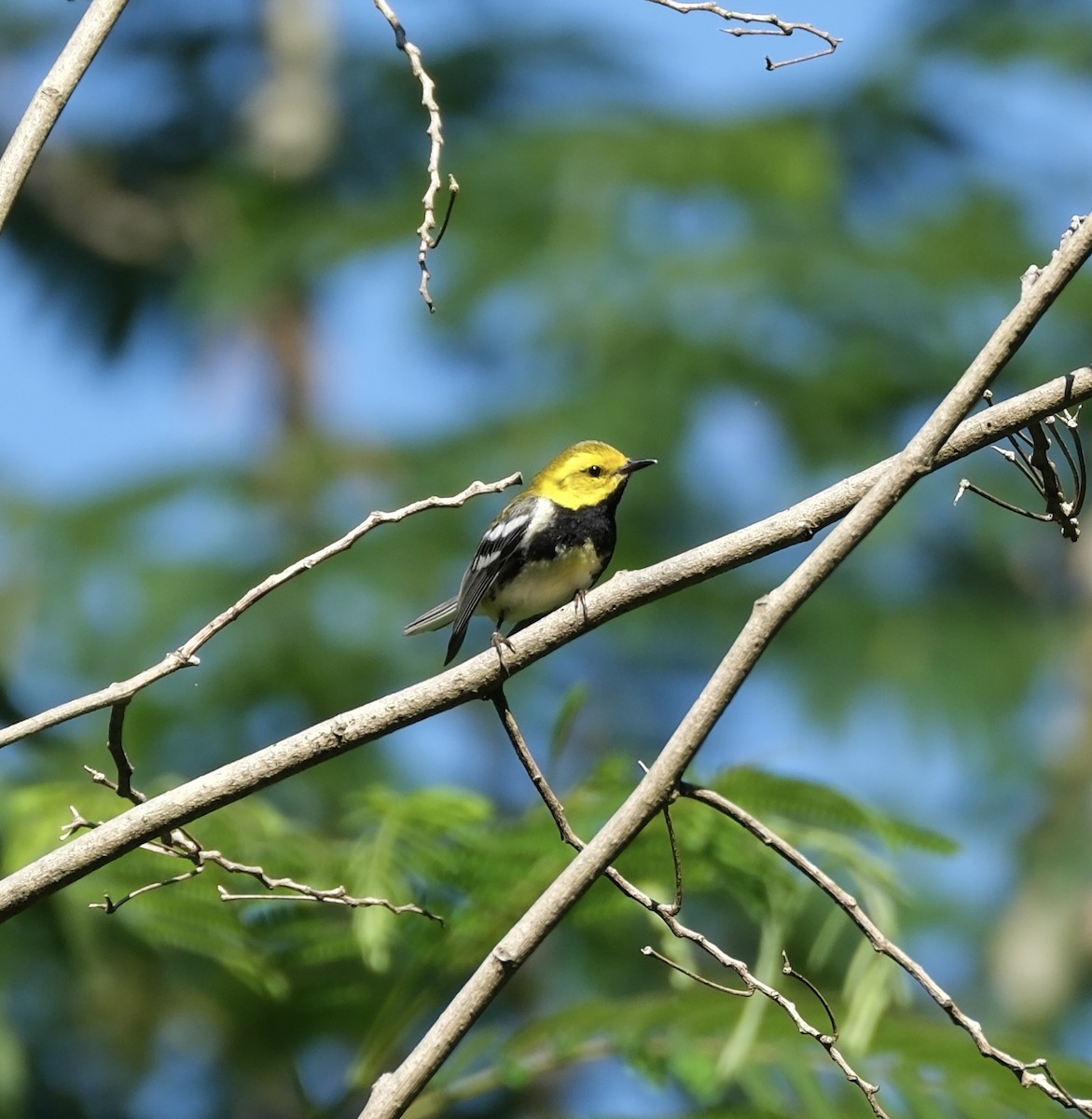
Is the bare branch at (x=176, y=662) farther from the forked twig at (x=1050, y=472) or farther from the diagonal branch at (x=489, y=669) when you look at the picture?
the forked twig at (x=1050, y=472)

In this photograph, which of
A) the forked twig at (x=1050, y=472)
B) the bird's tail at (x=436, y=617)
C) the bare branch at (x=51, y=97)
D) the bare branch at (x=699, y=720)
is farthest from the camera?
the bird's tail at (x=436, y=617)

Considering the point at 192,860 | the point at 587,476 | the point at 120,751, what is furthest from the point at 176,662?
the point at 587,476

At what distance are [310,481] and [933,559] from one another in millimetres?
3431

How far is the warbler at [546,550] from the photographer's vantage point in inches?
171

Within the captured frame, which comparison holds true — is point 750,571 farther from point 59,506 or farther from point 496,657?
point 496,657

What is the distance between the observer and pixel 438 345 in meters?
8.89

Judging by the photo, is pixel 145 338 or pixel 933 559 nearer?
pixel 933 559

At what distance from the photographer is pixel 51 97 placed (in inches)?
89.0

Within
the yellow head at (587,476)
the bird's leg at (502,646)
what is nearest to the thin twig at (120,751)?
the bird's leg at (502,646)

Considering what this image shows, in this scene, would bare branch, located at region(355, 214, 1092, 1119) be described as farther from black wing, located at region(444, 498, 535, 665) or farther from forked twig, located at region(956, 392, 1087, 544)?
black wing, located at region(444, 498, 535, 665)

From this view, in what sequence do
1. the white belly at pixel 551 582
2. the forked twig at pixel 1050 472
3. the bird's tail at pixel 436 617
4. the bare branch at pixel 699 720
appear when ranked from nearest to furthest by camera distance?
1. the bare branch at pixel 699 720
2. the forked twig at pixel 1050 472
3. the white belly at pixel 551 582
4. the bird's tail at pixel 436 617

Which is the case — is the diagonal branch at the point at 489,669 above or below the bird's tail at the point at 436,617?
above

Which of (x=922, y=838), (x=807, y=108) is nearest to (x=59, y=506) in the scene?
(x=807, y=108)

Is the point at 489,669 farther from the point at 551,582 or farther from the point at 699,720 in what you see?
the point at 551,582
